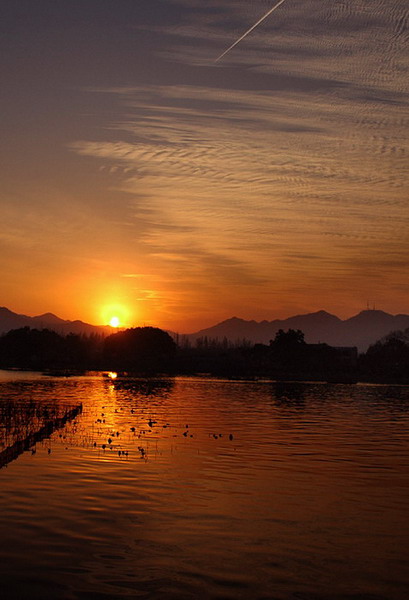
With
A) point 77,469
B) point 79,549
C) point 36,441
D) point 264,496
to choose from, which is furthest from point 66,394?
point 79,549

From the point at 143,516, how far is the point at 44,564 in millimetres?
6867

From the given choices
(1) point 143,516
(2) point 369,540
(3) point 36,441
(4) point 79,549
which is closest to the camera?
(4) point 79,549

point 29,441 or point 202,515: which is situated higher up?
point 29,441

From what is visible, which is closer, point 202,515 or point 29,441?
point 202,515

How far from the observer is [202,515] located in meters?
25.9

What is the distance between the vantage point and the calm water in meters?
18.2

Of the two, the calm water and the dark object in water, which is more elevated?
the dark object in water

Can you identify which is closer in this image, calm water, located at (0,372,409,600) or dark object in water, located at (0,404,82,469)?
calm water, located at (0,372,409,600)

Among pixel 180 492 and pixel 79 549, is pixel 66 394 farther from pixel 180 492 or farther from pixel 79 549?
pixel 79 549

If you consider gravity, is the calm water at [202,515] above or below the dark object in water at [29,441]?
below

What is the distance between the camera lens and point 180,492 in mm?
30047

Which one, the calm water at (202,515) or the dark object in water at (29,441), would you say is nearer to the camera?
the calm water at (202,515)

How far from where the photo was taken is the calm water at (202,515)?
18219 mm

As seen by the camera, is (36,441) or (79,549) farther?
(36,441)
